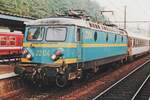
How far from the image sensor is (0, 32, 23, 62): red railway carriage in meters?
23.7

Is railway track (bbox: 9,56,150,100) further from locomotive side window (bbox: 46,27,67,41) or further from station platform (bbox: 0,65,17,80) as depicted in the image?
locomotive side window (bbox: 46,27,67,41)

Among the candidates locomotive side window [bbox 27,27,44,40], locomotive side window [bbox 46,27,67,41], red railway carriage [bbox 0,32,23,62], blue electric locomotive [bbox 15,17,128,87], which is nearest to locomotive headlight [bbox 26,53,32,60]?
blue electric locomotive [bbox 15,17,128,87]

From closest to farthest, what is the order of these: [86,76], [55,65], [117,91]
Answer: [55,65] < [117,91] < [86,76]

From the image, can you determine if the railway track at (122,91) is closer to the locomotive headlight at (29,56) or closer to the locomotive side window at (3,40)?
the locomotive headlight at (29,56)

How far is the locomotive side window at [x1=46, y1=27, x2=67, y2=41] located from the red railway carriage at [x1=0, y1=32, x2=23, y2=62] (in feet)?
32.4

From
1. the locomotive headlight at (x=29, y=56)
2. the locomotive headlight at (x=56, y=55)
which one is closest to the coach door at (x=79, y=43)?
the locomotive headlight at (x=56, y=55)

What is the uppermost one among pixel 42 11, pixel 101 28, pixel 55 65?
pixel 42 11

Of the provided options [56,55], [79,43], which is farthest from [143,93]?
[56,55]

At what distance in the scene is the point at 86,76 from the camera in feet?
58.1

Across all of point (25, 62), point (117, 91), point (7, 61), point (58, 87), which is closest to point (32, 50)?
point (25, 62)

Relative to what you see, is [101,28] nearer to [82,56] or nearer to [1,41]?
[82,56]

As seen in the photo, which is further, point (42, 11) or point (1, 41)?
point (42, 11)

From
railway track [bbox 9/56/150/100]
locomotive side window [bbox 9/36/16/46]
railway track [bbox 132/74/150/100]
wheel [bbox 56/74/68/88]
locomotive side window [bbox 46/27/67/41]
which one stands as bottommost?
railway track [bbox 132/74/150/100]

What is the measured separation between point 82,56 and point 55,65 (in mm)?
2189
